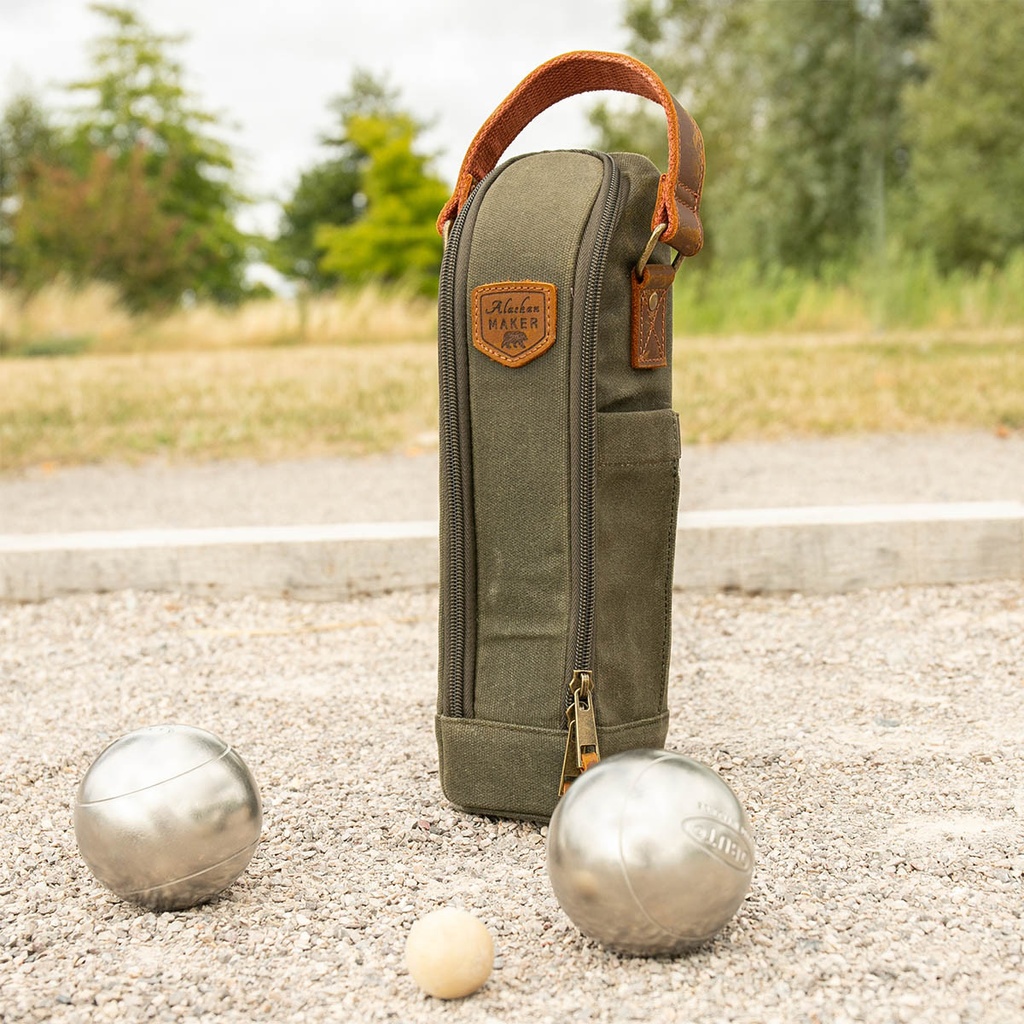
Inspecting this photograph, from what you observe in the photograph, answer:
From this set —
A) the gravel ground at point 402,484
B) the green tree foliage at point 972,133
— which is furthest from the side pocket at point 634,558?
the green tree foliage at point 972,133

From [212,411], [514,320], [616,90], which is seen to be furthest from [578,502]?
[212,411]

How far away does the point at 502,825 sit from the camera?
2152 mm

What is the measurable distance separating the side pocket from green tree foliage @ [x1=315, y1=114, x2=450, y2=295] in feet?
94.2

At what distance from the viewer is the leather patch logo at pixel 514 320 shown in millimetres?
2025

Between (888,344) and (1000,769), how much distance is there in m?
6.47

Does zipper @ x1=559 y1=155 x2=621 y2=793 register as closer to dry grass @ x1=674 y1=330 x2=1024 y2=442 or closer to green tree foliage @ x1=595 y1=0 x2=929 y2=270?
dry grass @ x1=674 y1=330 x2=1024 y2=442

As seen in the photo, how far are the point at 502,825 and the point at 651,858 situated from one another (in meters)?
0.62

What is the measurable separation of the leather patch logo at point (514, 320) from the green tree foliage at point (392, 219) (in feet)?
94.3

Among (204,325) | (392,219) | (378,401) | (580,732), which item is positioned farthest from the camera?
(392,219)

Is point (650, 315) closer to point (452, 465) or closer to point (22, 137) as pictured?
point (452, 465)

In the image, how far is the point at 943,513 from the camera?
359 centimetres

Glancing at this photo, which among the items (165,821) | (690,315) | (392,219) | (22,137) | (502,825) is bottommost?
(502,825)

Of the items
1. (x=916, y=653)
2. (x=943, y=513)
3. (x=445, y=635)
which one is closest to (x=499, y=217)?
(x=445, y=635)

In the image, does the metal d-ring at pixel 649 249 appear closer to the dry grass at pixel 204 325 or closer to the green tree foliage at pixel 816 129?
the dry grass at pixel 204 325
